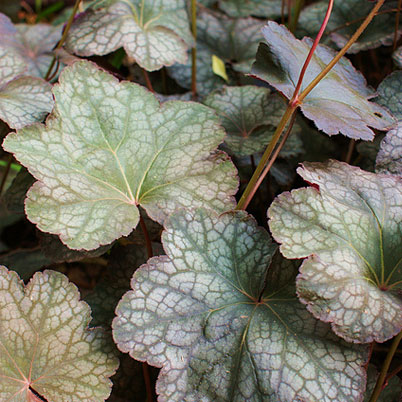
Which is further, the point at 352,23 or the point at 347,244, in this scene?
the point at 352,23

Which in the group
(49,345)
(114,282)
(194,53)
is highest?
(194,53)

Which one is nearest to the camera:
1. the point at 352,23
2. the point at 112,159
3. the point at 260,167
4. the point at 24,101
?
the point at 260,167

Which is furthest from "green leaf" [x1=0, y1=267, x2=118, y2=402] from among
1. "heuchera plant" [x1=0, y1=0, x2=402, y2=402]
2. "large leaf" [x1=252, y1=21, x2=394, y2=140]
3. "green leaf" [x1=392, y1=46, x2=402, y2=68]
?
"green leaf" [x1=392, y1=46, x2=402, y2=68]

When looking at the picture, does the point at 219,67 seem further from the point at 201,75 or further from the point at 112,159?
the point at 112,159

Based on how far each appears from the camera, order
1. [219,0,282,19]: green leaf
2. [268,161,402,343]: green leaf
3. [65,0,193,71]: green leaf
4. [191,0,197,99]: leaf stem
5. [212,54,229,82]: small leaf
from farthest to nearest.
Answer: [219,0,282,19]: green leaf, [212,54,229,82]: small leaf, [191,0,197,99]: leaf stem, [65,0,193,71]: green leaf, [268,161,402,343]: green leaf

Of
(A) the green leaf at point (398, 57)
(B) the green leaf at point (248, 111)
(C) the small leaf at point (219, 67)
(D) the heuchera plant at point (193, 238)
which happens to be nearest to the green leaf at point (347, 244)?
(D) the heuchera plant at point (193, 238)

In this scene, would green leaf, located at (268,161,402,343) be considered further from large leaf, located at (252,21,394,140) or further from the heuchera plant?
large leaf, located at (252,21,394,140)

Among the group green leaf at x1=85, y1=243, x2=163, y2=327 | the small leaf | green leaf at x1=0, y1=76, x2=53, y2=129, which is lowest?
green leaf at x1=85, y1=243, x2=163, y2=327

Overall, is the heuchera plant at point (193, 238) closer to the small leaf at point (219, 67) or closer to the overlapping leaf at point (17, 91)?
the overlapping leaf at point (17, 91)

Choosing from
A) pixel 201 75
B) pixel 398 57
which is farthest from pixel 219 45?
pixel 398 57
